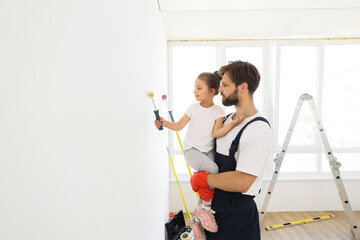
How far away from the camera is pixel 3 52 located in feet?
0.93

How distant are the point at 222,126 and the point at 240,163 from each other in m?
0.38

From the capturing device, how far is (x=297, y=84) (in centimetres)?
386

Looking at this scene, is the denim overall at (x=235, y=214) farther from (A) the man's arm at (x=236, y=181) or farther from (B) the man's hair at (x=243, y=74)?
(B) the man's hair at (x=243, y=74)

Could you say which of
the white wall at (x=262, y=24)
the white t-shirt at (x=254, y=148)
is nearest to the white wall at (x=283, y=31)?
the white wall at (x=262, y=24)

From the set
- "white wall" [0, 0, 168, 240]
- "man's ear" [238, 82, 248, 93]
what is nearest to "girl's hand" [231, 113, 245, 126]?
"man's ear" [238, 82, 248, 93]

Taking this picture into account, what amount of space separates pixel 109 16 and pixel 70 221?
1.88 feet

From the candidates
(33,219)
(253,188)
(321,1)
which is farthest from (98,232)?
(321,1)

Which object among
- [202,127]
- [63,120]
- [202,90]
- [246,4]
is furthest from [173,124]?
[246,4]

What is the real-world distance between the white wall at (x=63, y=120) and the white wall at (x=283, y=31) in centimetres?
223

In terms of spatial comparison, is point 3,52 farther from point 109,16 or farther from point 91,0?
point 109,16

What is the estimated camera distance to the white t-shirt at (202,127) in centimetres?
160

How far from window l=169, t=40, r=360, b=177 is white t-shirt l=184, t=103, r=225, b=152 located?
2.11 m

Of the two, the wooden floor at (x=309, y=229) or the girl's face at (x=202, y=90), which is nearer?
the girl's face at (x=202, y=90)

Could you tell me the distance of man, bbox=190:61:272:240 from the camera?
124 centimetres
